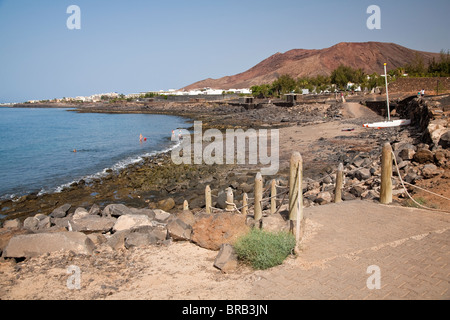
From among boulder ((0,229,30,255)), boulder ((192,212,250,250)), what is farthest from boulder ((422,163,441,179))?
boulder ((0,229,30,255))

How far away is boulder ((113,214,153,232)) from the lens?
899 centimetres

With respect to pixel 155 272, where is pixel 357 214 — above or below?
above

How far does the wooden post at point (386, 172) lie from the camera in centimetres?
793

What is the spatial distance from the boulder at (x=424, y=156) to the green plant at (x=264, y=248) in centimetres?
831

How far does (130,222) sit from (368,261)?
19.6 ft

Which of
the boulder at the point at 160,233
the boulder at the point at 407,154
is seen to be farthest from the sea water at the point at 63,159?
the boulder at the point at 407,154

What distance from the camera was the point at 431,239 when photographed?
6273 mm

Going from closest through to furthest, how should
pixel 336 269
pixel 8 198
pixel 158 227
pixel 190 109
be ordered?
pixel 336 269
pixel 158 227
pixel 8 198
pixel 190 109

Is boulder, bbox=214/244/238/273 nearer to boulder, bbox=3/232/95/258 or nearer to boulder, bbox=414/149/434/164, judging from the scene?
boulder, bbox=3/232/95/258

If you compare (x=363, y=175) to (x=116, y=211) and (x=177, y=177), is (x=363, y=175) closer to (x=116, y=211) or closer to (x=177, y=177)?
(x=116, y=211)
